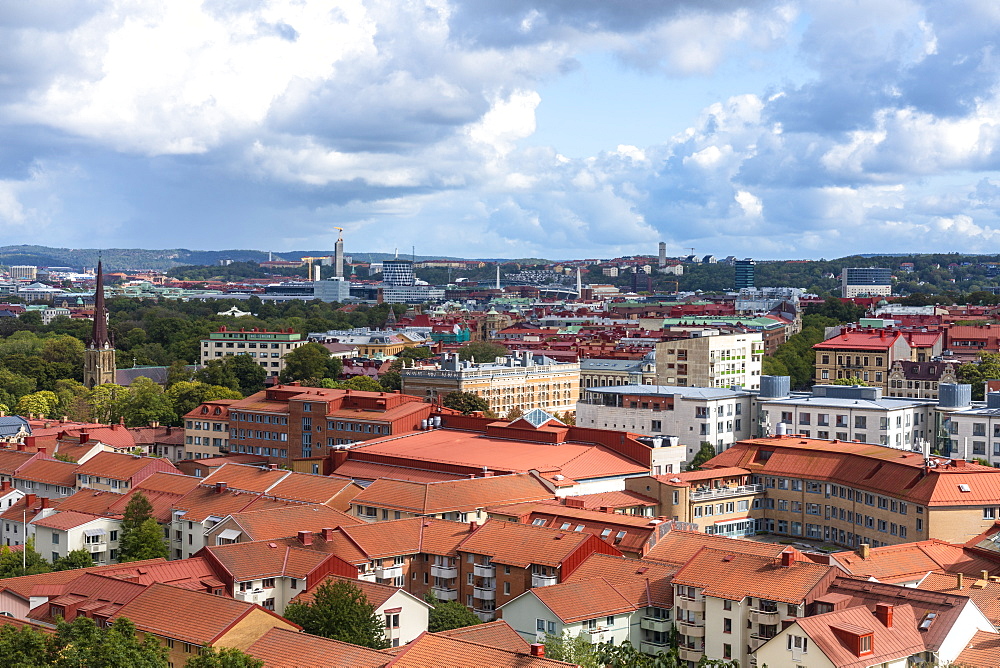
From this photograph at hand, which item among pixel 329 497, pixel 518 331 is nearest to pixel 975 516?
pixel 329 497

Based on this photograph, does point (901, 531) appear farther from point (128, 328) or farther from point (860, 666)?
point (128, 328)

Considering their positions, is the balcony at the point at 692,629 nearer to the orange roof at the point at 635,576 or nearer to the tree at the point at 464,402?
the orange roof at the point at 635,576

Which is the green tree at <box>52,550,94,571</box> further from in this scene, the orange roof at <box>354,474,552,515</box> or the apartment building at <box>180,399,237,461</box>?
the apartment building at <box>180,399,237,461</box>

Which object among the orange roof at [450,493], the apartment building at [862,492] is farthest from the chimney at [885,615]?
the orange roof at [450,493]

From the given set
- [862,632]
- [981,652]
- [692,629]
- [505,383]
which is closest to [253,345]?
[505,383]

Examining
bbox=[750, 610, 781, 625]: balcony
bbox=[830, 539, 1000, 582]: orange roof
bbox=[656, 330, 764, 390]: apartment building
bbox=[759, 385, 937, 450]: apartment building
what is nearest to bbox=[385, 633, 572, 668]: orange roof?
bbox=[750, 610, 781, 625]: balcony

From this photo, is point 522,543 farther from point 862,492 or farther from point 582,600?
point 862,492
